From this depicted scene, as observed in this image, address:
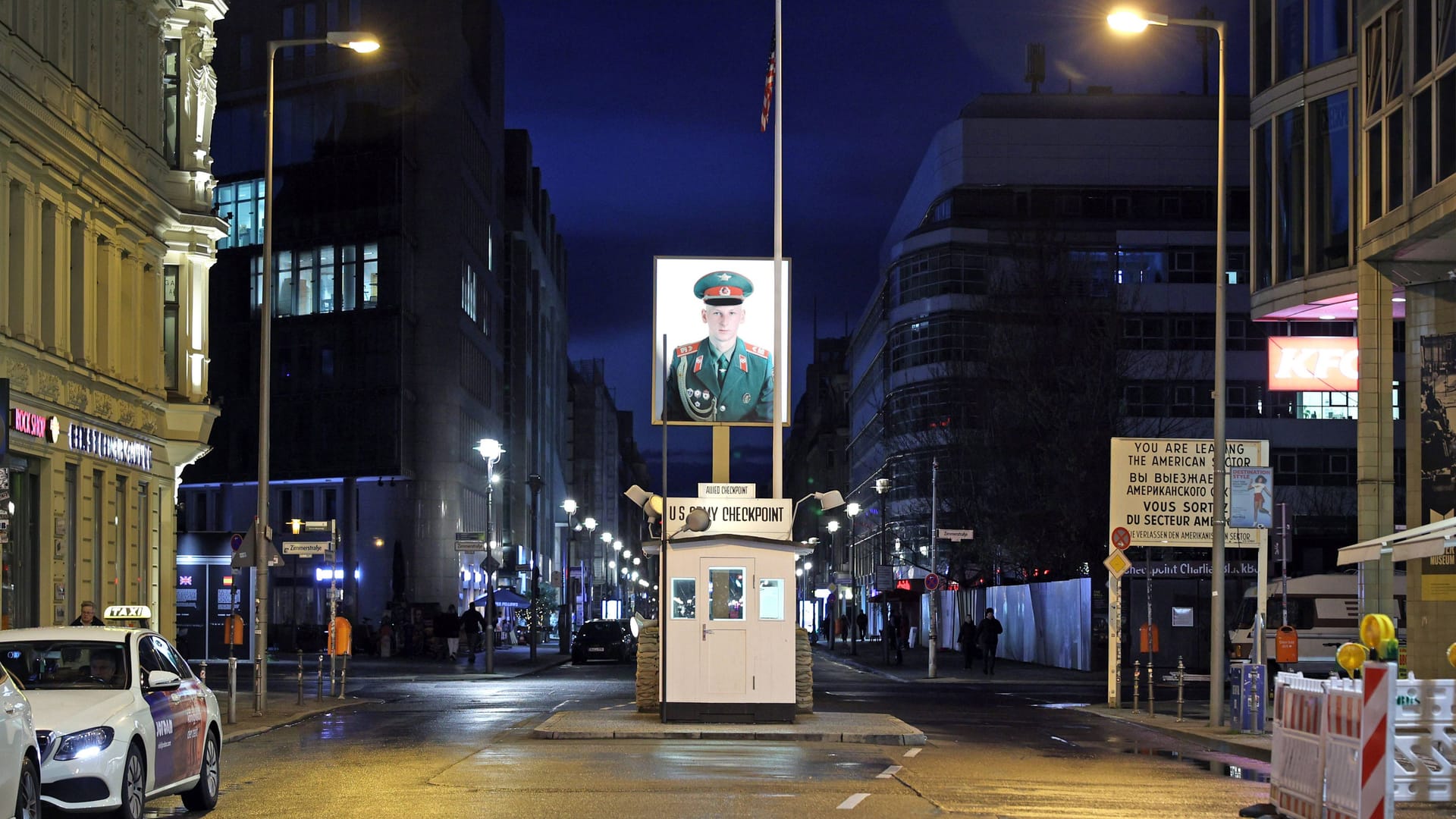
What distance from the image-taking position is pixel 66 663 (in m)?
14.5

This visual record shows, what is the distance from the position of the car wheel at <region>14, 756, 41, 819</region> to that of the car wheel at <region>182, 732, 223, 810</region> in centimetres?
338

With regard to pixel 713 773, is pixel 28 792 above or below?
above

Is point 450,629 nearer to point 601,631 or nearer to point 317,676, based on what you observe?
point 601,631

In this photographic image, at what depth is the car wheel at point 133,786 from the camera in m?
13.2

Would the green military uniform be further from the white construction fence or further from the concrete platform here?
the white construction fence

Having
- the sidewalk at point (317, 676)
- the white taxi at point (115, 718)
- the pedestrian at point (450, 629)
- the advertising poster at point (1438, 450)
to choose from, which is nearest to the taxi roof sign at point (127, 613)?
the sidewalk at point (317, 676)

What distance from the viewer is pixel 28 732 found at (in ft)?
37.9

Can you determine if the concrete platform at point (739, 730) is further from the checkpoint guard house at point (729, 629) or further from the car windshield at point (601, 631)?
the car windshield at point (601, 631)

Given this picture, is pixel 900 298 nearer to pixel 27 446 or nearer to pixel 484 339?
pixel 484 339

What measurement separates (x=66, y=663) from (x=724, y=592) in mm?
12295

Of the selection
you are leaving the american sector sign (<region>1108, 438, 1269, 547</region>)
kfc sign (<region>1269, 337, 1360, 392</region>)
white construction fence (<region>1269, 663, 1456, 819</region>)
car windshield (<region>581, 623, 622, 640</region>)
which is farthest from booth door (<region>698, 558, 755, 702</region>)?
car windshield (<region>581, 623, 622, 640</region>)

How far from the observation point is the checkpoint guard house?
25.5m

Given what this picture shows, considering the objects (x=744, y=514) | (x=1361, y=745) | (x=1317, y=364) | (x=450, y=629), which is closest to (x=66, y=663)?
(x=1361, y=745)

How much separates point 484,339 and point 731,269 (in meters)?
63.8
